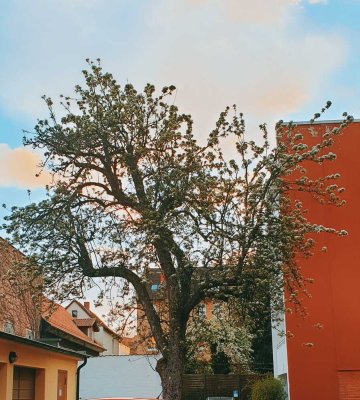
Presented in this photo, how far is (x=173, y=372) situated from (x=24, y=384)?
3267 millimetres

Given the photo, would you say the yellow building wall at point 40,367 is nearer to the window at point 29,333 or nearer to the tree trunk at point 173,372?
the tree trunk at point 173,372

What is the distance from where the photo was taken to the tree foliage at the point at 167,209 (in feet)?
41.1

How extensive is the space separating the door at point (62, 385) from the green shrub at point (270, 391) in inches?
336

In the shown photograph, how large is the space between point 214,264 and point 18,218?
442 centimetres

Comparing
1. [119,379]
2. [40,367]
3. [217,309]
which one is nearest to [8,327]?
[40,367]

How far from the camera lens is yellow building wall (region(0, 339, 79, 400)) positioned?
11047 mm

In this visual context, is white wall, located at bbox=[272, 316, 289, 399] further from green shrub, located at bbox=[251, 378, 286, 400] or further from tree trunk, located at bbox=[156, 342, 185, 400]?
tree trunk, located at bbox=[156, 342, 185, 400]

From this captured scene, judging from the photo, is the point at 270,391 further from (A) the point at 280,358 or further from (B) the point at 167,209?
(B) the point at 167,209

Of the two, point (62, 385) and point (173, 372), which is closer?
point (173, 372)

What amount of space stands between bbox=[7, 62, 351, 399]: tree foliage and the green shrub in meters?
8.34

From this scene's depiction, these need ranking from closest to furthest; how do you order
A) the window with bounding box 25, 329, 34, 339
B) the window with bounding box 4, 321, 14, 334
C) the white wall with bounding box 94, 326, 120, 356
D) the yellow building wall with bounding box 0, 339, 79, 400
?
the yellow building wall with bounding box 0, 339, 79, 400 → the window with bounding box 4, 321, 14, 334 → the window with bounding box 25, 329, 34, 339 → the white wall with bounding box 94, 326, 120, 356

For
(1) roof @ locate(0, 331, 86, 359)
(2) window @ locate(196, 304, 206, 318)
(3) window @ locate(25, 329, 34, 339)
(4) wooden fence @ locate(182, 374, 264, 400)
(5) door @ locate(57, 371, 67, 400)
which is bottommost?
(4) wooden fence @ locate(182, 374, 264, 400)

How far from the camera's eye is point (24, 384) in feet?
42.3

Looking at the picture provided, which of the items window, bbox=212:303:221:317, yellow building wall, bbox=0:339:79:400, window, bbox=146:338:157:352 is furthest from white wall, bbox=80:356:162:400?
window, bbox=212:303:221:317
